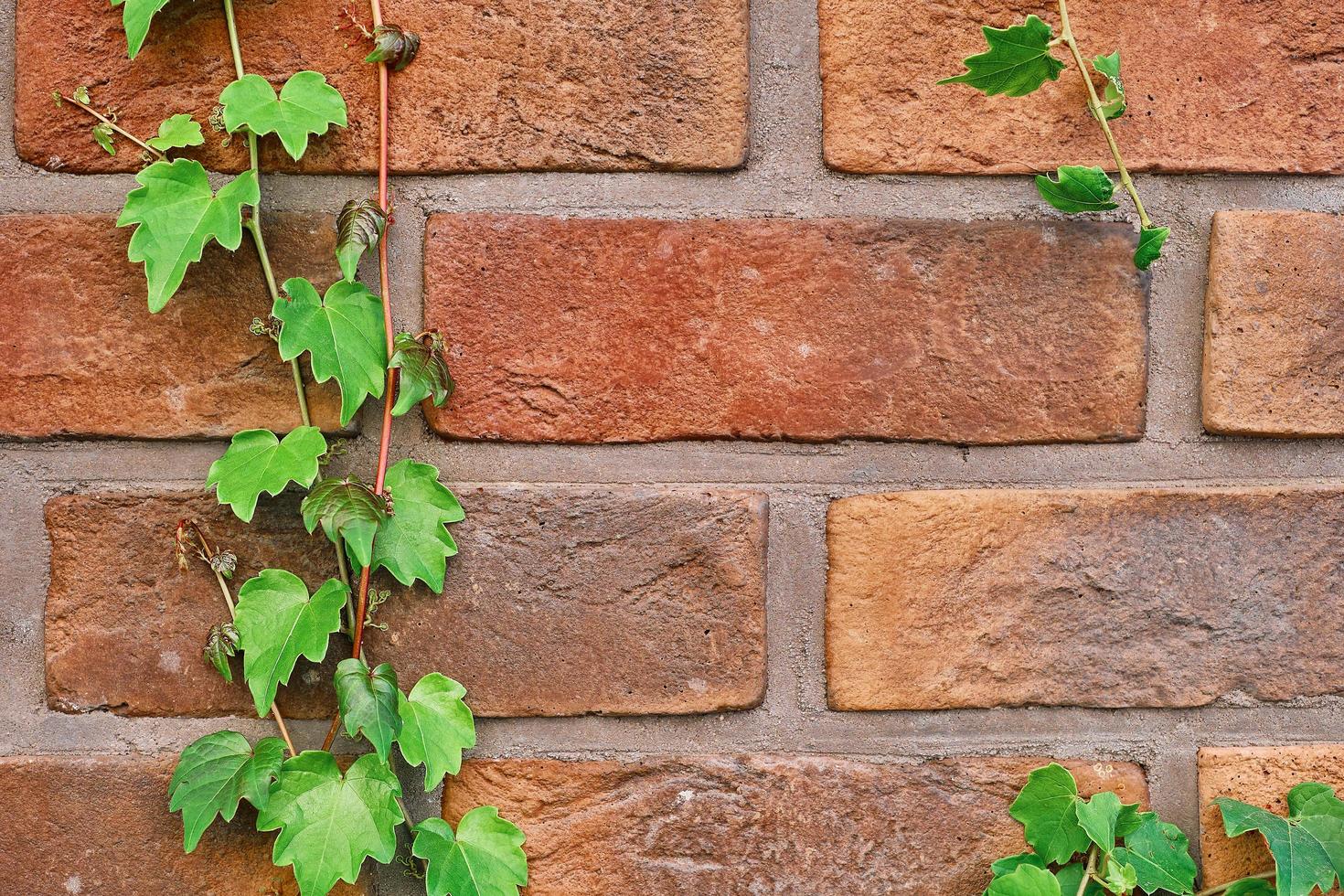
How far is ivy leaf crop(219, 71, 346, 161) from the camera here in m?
0.46

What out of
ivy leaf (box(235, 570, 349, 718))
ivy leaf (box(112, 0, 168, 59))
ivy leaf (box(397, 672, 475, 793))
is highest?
ivy leaf (box(112, 0, 168, 59))

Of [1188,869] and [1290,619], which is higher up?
[1290,619]

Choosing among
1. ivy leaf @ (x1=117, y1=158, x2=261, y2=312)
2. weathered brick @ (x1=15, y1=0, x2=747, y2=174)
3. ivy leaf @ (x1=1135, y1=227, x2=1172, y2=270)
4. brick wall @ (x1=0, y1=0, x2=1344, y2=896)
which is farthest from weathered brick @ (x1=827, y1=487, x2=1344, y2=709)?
ivy leaf @ (x1=117, y1=158, x2=261, y2=312)

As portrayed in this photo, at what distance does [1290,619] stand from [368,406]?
49cm

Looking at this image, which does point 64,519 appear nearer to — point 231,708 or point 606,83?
point 231,708

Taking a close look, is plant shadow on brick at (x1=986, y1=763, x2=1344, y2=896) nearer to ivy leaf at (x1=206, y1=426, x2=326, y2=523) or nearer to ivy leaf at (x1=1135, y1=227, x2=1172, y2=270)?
ivy leaf at (x1=1135, y1=227, x2=1172, y2=270)

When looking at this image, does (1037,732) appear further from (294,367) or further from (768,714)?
(294,367)

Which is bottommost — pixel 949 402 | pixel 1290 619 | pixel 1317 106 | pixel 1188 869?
pixel 1188 869

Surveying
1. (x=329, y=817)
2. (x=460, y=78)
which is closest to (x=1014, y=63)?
(x=460, y=78)

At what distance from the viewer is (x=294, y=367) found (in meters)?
0.47

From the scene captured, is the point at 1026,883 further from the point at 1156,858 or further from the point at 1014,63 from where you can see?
the point at 1014,63

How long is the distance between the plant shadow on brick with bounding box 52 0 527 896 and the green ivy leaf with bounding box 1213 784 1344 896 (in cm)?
36

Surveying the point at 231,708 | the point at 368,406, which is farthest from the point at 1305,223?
the point at 231,708

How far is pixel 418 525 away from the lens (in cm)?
48
